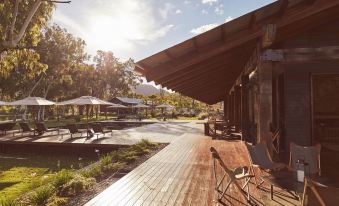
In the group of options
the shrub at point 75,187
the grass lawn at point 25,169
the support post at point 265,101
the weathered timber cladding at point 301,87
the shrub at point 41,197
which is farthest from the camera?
the grass lawn at point 25,169

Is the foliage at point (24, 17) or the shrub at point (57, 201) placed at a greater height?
the foliage at point (24, 17)

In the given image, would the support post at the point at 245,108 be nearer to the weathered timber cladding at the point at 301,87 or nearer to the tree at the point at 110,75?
the weathered timber cladding at the point at 301,87

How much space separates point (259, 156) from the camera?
19.5 feet

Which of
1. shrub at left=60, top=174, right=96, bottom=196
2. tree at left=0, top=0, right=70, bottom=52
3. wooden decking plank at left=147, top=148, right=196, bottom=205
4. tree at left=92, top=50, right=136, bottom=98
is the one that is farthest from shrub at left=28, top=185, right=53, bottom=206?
tree at left=92, top=50, right=136, bottom=98

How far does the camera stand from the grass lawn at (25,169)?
31.9 ft

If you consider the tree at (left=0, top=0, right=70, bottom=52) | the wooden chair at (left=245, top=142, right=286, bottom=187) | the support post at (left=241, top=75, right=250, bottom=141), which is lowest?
the wooden chair at (left=245, top=142, right=286, bottom=187)

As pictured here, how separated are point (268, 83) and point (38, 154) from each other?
42.0 feet

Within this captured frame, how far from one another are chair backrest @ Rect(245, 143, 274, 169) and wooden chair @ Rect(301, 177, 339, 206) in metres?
2.80

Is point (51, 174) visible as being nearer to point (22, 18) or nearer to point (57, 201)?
point (57, 201)

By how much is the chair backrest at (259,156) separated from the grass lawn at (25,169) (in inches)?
232

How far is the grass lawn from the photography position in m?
9.71

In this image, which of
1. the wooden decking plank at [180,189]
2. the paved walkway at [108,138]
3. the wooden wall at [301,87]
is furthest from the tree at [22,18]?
the wooden wall at [301,87]

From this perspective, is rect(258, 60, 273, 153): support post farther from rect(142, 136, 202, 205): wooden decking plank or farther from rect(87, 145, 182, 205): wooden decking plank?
rect(87, 145, 182, 205): wooden decking plank

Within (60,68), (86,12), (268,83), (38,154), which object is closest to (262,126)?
(268,83)
